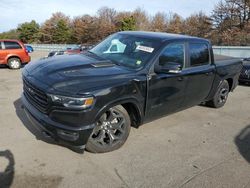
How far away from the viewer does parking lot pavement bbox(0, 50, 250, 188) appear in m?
3.37

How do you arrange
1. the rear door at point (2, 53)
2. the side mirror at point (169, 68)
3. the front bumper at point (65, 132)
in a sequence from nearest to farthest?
the front bumper at point (65, 132) → the side mirror at point (169, 68) → the rear door at point (2, 53)

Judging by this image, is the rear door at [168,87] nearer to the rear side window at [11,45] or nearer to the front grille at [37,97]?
the front grille at [37,97]

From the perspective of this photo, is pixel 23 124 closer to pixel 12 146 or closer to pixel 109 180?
pixel 12 146

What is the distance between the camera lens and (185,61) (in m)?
4.99

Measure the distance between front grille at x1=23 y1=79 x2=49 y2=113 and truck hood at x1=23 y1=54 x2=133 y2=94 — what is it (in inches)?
3.6

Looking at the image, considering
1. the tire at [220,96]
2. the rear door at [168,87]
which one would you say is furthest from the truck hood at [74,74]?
the tire at [220,96]

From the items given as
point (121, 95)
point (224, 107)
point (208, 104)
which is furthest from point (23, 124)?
point (224, 107)

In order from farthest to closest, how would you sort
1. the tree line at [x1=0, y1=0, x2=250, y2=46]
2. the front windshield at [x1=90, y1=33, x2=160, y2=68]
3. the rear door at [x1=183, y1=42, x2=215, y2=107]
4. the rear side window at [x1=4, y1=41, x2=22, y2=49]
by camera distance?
the tree line at [x1=0, y1=0, x2=250, y2=46] < the rear side window at [x1=4, y1=41, x2=22, y2=49] < the rear door at [x1=183, y1=42, x2=215, y2=107] < the front windshield at [x1=90, y1=33, x2=160, y2=68]

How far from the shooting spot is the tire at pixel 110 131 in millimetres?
3900

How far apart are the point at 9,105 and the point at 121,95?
3.61 m

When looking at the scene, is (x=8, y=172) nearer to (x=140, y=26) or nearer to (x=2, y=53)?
(x=2, y=53)

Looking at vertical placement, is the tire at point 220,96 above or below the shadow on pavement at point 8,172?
above

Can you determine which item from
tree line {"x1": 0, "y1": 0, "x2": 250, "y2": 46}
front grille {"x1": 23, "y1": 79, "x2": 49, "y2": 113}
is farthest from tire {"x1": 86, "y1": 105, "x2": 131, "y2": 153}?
tree line {"x1": 0, "y1": 0, "x2": 250, "y2": 46}

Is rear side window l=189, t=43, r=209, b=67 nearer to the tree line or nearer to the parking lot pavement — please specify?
the parking lot pavement
